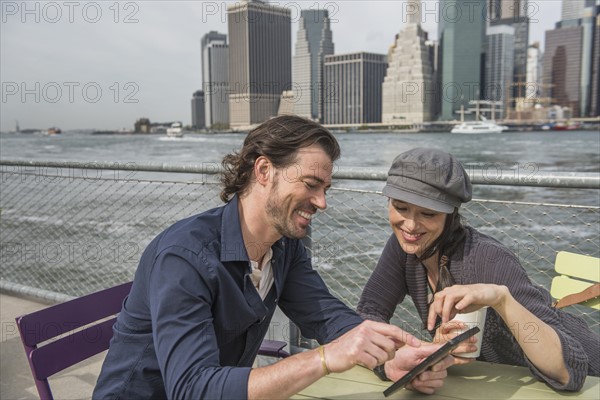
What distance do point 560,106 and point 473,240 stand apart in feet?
308

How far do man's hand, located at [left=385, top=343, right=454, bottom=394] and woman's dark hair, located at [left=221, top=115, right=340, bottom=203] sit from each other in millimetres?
624

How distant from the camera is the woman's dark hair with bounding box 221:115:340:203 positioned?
1.64m

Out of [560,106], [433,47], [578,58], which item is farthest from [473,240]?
[560,106]

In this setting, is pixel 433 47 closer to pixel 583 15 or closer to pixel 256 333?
pixel 583 15

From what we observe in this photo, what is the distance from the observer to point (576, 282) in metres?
2.52

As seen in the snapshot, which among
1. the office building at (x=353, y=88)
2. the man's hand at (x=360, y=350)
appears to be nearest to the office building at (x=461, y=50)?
the office building at (x=353, y=88)

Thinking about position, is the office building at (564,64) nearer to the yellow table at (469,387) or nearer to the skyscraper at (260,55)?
the skyscraper at (260,55)

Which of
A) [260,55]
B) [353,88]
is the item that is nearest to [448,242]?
[260,55]

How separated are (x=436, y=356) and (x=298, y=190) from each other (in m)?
0.59

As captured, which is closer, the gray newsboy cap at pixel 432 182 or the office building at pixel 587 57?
the gray newsboy cap at pixel 432 182

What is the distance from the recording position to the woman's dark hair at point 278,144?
5.39 ft

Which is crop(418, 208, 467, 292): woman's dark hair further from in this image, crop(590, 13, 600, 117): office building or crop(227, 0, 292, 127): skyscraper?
crop(590, 13, 600, 117): office building

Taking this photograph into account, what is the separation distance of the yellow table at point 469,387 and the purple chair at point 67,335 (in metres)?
0.44

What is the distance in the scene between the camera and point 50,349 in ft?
6.14
